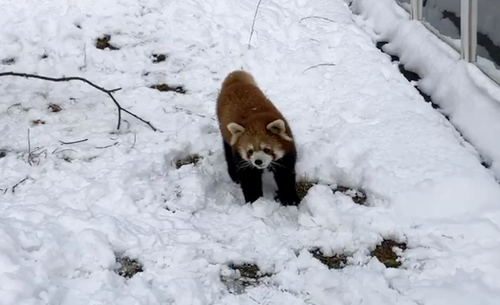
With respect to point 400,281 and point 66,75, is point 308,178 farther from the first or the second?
point 66,75

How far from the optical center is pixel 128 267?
11.1ft

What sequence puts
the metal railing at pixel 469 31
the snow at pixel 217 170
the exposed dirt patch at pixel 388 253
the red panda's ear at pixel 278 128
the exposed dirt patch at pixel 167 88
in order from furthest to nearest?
the exposed dirt patch at pixel 167 88, the metal railing at pixel 469 31, the red panda's ear at pixel 278 128, the exposed dirt patch at pixel 388 253, the snow at pixel 217 170

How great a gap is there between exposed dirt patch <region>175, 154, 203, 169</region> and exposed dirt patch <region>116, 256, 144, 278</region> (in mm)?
1335

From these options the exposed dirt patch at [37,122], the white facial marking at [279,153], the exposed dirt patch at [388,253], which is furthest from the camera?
the exposed dirt patch at [37,122]

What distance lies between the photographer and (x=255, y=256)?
356 cm

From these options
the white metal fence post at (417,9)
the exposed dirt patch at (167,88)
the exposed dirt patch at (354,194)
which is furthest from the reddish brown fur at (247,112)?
the white metal fence post at (417,9)

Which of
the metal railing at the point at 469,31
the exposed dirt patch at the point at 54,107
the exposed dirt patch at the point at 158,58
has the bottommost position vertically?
the exposed dirt patch at the point at 54,107

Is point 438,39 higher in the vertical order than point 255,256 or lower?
higher

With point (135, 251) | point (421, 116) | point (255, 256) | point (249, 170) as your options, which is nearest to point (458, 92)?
point (421, 116)

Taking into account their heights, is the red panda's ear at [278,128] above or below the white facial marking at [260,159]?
above

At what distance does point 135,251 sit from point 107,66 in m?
3.23

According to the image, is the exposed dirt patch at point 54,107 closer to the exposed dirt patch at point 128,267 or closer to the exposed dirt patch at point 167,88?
the exposed dirt patch at point 167,88

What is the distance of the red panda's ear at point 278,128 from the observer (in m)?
4.00

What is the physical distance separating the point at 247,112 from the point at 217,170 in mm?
610
